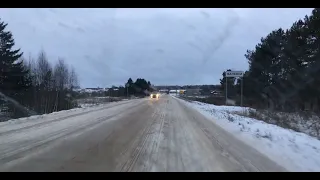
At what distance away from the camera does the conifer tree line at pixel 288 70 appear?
42341mm

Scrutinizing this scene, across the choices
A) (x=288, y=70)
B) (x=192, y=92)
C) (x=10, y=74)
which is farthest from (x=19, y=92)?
(x=192, y=92)

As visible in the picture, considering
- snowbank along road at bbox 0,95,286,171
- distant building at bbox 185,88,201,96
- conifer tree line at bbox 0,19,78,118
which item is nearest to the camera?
snowbank along road at bbox 0,95,286,171

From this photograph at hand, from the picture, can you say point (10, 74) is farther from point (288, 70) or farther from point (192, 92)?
point (192, 92)

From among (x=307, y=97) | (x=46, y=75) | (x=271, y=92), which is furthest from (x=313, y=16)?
(x=46, y=75)

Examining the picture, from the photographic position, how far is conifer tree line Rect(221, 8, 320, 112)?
42.3m

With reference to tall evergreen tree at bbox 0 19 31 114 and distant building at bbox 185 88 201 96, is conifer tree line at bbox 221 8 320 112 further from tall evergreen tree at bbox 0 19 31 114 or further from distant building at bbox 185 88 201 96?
distant building at bbox 185 88 201 96

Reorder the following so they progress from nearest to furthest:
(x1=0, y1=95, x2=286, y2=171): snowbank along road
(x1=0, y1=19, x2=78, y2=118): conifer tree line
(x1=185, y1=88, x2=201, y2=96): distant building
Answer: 1. (x1=0, y1=95, x2=286, y2=171): snowbank along road
2. (x1=0, y1=19, x2=78, y2=118): conifer tree line
3. (x1=185, y1=88, x2=201, y2=96): distant building

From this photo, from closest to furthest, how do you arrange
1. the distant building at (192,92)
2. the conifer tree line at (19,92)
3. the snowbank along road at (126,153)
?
the snowbank along road at (126,153) < the conifer tree line at (19,92) < the distant building at (192,92)

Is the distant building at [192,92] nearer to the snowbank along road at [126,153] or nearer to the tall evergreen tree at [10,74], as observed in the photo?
the tall evergreen tree at [10,74]

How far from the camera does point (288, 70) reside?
50.4 metres

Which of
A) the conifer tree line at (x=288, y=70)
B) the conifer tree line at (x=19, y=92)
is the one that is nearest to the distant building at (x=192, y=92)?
the conifer tree line at (x=288, y=70)

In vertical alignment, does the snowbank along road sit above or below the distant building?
below

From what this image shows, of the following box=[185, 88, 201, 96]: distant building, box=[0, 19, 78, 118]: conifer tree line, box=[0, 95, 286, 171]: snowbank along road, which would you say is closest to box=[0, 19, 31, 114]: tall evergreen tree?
box=[0, 19, 78, 118]: conifer tree line
